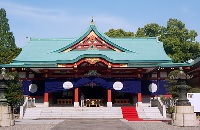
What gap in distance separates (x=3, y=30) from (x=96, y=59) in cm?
3651

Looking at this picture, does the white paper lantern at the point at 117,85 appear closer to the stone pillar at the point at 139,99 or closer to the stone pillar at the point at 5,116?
the stone pillar at the point at 139,99

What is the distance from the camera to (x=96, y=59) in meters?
27.8

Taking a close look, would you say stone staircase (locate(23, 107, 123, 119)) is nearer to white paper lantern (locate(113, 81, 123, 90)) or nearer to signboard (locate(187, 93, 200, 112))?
white paper lantern (locate(113, 81, 123, 90))

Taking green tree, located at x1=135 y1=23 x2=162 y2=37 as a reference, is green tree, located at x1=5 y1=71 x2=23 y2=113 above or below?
below

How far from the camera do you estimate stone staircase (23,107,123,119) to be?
24844mm

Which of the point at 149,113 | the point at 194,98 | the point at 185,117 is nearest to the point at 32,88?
the point at 149,113

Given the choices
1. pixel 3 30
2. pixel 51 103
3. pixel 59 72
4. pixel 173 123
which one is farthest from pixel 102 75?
pixel 3 30

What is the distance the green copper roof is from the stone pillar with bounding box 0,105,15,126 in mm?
10039

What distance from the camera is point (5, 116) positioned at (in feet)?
61.2

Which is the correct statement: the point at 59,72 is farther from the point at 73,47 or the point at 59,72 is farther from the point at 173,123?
the point at 173,123

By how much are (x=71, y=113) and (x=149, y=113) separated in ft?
23.2

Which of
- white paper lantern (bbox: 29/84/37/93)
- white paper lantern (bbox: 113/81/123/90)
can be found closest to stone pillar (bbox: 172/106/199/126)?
white paper lantern (bbox: 113/81/123/90)

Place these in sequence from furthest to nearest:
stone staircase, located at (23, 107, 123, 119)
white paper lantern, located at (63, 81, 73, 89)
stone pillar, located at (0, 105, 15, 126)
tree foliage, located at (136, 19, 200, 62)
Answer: tree foliage, located at (136, 19, 200, 62) < white paper lantern, located at (63, 81, 73, 89) < stone staircase, located at (23, 107, 123, 119) < stone pillar, located at (0, 105, 15, 126)

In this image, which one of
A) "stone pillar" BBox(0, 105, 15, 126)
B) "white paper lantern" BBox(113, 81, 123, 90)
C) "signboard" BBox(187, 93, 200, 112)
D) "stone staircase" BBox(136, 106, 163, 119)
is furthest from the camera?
"white paper lantern" BBox(113, 81, 123, 90)
